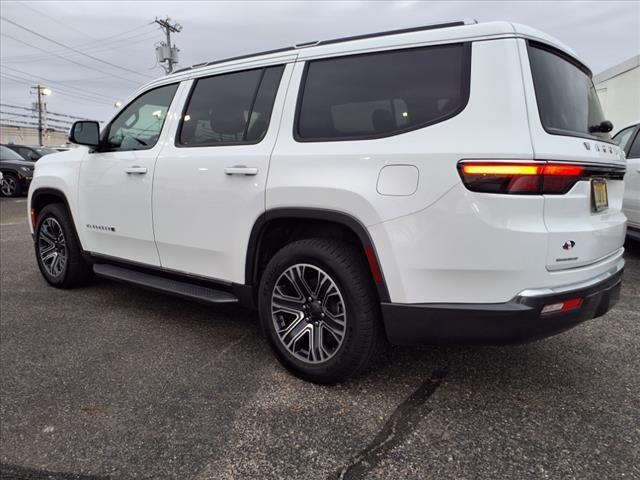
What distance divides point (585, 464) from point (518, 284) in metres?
0.80

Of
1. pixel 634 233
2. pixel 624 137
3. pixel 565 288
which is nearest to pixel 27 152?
pixel 624 137

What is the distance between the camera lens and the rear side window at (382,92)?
7.50ft

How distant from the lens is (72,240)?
14.5 feet

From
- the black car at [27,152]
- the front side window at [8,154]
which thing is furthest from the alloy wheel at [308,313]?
the black car at [27,152]

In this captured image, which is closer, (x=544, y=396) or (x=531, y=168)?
(x=531, y=168)

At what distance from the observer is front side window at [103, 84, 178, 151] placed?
3645 mm

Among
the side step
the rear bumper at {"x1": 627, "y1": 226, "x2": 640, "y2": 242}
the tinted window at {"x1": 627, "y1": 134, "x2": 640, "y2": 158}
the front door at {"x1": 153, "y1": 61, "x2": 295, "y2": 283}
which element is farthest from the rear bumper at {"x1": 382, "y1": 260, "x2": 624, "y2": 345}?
the tinted window at {"x1": 627, "y1": 134, "x2": 640, "y2": 158}

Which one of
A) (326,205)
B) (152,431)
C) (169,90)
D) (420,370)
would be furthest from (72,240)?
(420,370)

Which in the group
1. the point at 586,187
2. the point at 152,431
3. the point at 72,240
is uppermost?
the point at 586,187

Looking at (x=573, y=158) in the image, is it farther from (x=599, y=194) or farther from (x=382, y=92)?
(x=382, y=92)

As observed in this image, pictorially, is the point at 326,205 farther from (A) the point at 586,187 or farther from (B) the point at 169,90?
(B) the point at 169,90

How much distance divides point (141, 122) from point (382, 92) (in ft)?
7.25

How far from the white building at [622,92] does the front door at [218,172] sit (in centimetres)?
943

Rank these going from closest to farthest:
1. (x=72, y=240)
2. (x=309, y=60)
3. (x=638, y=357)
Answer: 1. (x=309, y=60)
2. (x=638, y=357)
3. (x=72, y=240)
